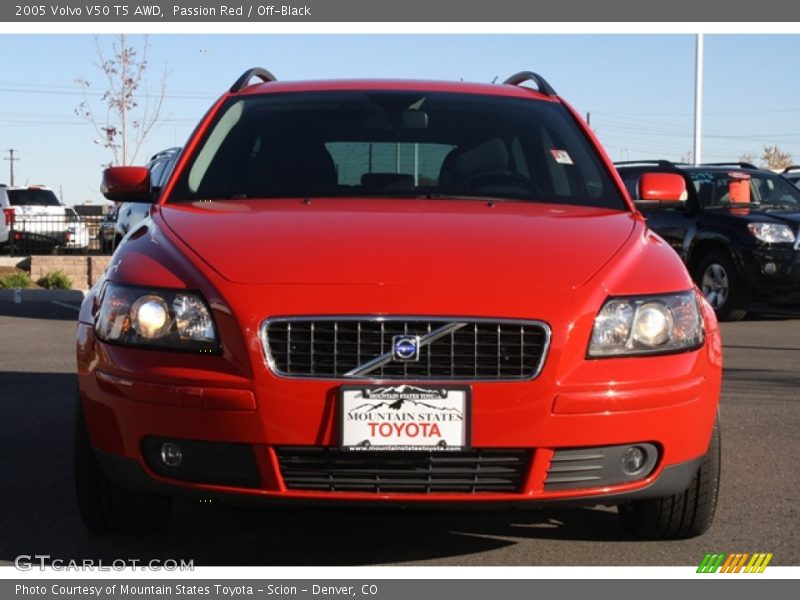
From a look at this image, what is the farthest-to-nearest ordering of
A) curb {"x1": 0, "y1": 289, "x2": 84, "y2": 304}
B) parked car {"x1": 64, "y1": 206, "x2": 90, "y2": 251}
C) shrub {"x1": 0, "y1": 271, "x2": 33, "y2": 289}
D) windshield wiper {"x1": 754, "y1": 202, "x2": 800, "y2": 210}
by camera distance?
parked car {"x1": 64, "y1": 206, "x2": 90, "y2": 251} < shrub {"x1": 0, "y1": 271, "x2": 33, "y2": 289} < curb {"x1": 0, "y1": 289, "x2": 84, "y2": 304} < windshield wiper {"x1": 754, "y1": 202, "x2": 800, "y2": 210}

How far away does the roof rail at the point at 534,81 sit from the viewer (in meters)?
6.26

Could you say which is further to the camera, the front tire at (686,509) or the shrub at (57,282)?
the shrub at (57,282)

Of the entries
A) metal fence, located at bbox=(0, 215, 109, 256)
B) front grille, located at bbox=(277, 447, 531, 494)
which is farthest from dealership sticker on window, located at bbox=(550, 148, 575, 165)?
metal fence, located at bbox=(0, 215, 109, 256)

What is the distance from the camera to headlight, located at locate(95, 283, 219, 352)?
→ 4188 millimetres

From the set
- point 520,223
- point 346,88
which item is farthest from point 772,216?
point 520,223

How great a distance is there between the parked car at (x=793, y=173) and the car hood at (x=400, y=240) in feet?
49.4

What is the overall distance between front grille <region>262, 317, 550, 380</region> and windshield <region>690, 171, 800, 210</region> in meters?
11.6

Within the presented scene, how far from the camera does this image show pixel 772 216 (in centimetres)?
1455

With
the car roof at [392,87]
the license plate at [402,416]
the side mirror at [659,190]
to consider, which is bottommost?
the license plate at [402,416]

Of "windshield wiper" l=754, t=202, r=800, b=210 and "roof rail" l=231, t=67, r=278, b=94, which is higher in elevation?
"roof rail" l=231, t=67, r=278, b=94

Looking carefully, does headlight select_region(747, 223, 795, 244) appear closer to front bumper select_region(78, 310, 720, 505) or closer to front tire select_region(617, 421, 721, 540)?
front tire select_region(617, 421, 721, 540)

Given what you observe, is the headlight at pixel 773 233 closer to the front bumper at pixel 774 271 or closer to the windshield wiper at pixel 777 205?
the front bumper at pixel 774 271

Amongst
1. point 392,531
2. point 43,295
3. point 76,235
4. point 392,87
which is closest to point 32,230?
point 76,235

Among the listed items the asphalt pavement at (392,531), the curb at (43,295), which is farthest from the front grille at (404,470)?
the curb at (43,295)
